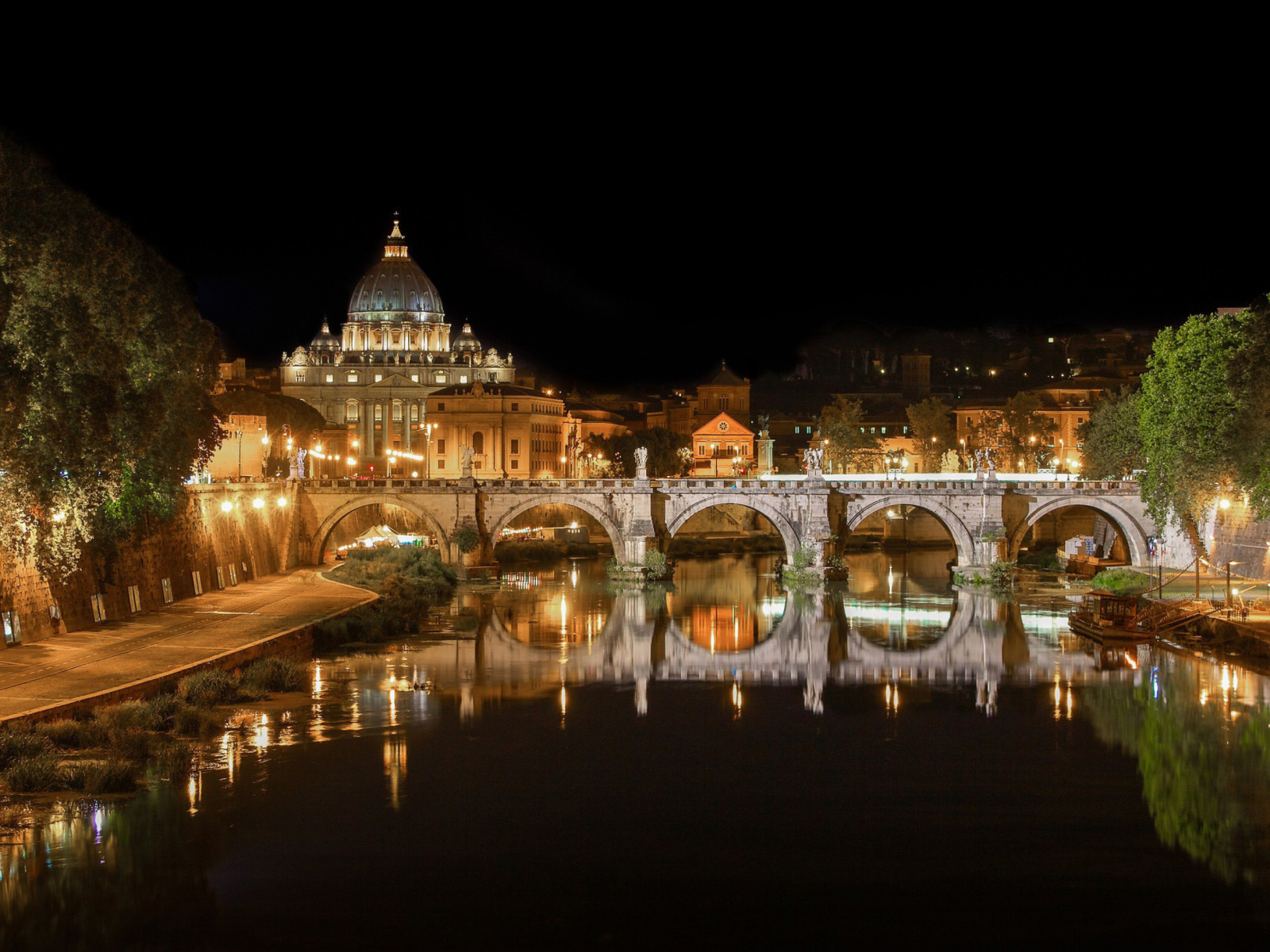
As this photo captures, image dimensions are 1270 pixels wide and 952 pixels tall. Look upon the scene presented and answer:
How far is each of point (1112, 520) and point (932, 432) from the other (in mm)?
47152

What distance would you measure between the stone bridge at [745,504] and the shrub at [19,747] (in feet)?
123

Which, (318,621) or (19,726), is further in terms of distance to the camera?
(318,621)

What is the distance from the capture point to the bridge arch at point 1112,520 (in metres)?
62.6

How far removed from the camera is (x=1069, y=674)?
39094 mm

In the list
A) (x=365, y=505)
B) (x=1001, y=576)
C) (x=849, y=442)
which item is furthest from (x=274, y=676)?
(x=849, y=442)

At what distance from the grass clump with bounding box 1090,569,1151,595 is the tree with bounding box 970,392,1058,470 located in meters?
37.8

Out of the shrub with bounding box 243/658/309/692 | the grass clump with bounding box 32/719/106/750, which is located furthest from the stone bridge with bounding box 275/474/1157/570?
the grass clump with bounding box 32/719/106/750

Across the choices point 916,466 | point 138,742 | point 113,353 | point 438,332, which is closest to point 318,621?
point 113,353

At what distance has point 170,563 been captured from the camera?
43406mm

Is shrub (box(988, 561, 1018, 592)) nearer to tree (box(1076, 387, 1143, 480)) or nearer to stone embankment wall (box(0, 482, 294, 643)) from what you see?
tree (box(1076, 387, 1143, 480))

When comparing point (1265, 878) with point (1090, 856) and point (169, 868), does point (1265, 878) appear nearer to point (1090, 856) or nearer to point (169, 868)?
point (1090, 856)

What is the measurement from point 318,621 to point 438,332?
330 feet

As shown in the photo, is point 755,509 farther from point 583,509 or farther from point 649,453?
point 649,453

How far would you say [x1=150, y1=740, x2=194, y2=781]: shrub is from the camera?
26.1m
